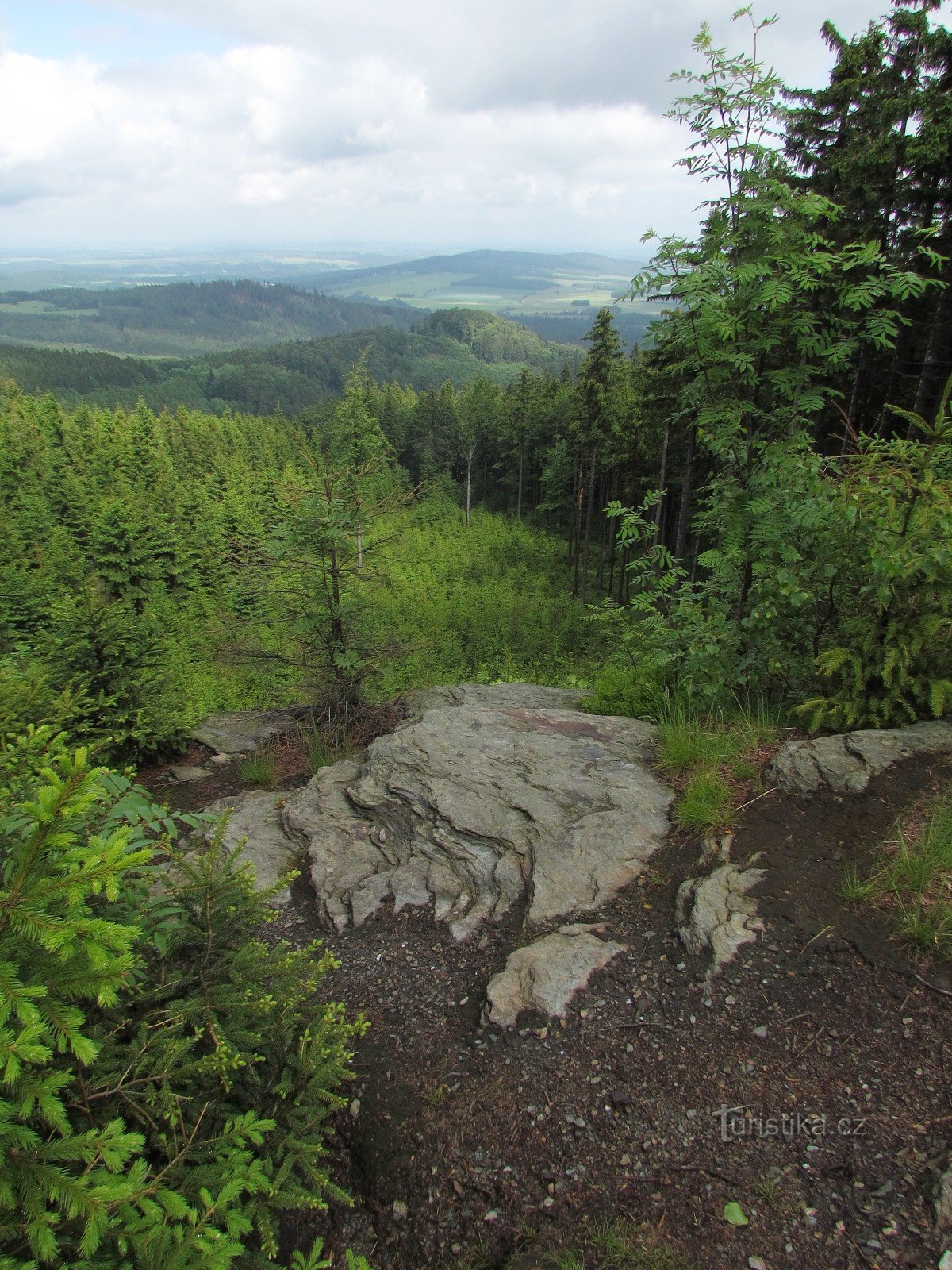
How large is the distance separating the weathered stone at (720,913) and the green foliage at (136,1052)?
1999 mm

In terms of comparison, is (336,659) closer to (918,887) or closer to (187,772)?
(187,772)

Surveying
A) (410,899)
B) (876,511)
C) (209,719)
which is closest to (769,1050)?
(410,899)

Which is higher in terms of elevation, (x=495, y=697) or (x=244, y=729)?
(x=495, y=697)

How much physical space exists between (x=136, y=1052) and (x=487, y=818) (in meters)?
3.18

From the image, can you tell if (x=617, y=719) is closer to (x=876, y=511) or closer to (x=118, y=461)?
(x=876, y=511)

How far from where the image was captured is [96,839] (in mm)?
1998

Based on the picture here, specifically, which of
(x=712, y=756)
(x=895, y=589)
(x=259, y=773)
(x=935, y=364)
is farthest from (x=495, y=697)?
(x=935, y=364)

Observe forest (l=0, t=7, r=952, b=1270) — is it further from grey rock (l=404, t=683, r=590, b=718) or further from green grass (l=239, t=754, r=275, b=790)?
→ green grass (l=239, t=754, r=275, b=790)

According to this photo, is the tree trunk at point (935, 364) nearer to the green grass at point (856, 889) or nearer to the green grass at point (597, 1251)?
the green grass at point (856, 889)

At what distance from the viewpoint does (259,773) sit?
8.30 metres

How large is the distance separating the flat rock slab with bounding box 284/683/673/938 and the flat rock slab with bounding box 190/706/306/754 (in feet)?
10.7

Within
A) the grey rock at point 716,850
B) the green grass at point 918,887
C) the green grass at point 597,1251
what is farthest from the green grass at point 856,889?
the green grass at point 597,1251

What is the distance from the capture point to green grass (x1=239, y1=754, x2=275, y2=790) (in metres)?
8.30

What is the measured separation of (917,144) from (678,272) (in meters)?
Answer: 13.3
